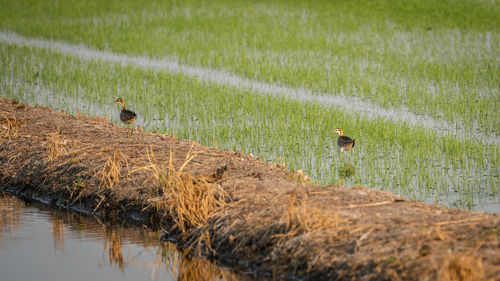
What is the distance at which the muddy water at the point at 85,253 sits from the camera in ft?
22.9

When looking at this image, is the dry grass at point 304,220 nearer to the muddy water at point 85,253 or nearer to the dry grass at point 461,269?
the muddy water at point 85,253

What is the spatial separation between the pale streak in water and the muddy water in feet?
19.0

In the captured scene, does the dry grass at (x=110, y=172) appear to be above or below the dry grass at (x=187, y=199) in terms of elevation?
above

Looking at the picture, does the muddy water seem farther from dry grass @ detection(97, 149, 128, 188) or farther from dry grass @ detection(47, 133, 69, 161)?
dry grass @ detection(47, 133, 69, 161)

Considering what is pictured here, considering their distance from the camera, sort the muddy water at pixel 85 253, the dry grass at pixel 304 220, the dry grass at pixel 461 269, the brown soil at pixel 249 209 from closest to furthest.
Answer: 1. the dry grass at pixel 461 269
2. the brown soil at pixel 249 209
3. the dry grass at pixel 304 220
4. the muddy water at pixel 85 253

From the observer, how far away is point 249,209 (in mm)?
7434

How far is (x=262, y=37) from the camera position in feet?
67.3

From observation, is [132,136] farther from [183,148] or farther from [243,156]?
[243,156]

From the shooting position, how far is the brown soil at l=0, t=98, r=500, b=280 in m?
6.16

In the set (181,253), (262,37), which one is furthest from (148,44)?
(181,253)

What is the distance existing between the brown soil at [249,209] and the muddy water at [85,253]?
24 cm

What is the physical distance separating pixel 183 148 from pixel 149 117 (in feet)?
11.2

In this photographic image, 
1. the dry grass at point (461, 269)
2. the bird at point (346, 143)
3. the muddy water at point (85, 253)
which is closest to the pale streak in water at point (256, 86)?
the bird at point (346, 143)

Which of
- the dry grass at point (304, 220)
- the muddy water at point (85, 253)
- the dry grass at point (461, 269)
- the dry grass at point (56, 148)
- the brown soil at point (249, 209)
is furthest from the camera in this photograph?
the dry grass at point (56, 148)
